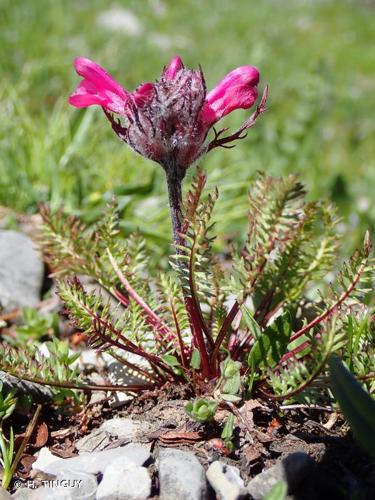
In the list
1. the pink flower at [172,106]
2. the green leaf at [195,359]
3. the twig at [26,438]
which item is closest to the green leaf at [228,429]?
the green leaf at [195,359]

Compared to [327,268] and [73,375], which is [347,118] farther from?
[73,375]

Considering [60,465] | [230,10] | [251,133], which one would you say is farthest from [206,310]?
[230,10]

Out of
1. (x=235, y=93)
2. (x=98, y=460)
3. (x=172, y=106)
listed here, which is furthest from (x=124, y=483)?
(x=235, y=93)

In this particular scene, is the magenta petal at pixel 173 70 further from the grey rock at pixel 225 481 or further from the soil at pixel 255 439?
the grey rock at pixel 225 481

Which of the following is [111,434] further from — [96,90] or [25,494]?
[96,90]

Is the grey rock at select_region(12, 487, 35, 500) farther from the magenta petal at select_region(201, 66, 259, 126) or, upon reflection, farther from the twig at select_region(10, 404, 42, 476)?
the magenta petal at select_region(201, 66, 259, 126)
